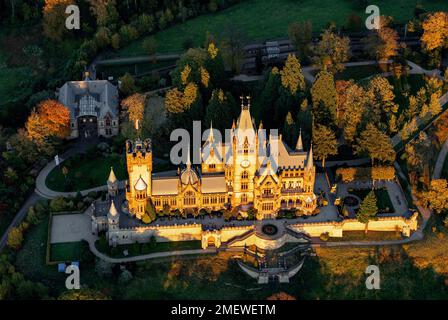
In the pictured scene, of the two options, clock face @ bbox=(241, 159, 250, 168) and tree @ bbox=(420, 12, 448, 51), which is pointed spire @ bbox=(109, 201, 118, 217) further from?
tree @ bbox=(420, 12, 448, 51)

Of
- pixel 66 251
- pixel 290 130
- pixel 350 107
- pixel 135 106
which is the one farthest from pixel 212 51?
pixel 66 251

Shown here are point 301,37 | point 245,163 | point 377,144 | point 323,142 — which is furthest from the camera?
point 301,37

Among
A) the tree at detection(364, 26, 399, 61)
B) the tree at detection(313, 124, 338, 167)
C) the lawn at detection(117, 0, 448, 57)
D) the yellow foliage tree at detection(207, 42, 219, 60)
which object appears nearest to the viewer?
the tree at detection(313, 124, 338, 167)

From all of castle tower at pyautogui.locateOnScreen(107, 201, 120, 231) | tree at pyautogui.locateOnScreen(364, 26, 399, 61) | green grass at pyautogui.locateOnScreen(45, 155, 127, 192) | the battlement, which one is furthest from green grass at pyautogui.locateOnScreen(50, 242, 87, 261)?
tree at pyautogui.locateOnScreen(364, 26, 399, 61)

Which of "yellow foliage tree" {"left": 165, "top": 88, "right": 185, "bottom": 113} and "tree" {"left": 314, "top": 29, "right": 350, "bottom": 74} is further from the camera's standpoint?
"tree" {"left": 314, "top": 29, "right": 350, "bottom": 74}

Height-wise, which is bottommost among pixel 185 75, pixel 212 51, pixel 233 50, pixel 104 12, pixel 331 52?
pixel 185 75

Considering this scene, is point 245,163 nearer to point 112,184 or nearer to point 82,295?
point 112,184
